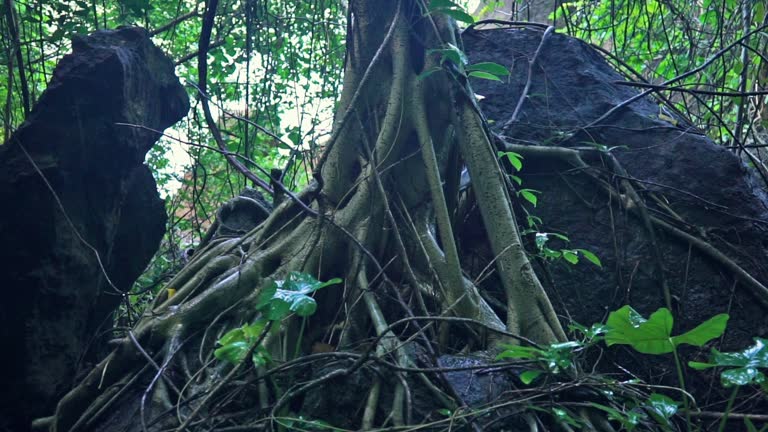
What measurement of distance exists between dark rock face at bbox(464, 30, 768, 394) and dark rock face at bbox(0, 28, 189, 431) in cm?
215

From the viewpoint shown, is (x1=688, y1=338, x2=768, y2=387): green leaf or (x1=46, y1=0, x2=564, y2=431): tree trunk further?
(x1=46, y1=0, x2=564, y2=431): tree trunk

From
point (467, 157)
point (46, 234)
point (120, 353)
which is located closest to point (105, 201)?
point (46, 234)

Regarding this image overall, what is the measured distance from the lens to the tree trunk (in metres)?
2.41

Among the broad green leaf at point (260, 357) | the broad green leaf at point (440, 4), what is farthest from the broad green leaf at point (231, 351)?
the broad green leaf at point (440, 4)

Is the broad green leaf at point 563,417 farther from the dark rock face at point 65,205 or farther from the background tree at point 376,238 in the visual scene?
the dark rock face at point 65,205

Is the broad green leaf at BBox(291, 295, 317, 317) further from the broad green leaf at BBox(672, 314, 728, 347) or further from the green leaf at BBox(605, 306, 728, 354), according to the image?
the broad green leaf at BBox(672, 314, 728, 347)

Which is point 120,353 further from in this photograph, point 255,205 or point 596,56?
point 596,56

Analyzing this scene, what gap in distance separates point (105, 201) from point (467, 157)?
1841 millimetres

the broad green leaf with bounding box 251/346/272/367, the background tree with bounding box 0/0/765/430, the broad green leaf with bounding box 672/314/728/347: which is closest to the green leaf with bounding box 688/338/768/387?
the broad green leaf with bounding box 672/314/728/347

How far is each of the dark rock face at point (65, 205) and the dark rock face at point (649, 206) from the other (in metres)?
2.15

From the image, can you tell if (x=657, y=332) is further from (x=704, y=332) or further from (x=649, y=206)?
(x=649, y=206)

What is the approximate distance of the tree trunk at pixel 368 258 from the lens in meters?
2.41

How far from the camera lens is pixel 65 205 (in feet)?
9.68

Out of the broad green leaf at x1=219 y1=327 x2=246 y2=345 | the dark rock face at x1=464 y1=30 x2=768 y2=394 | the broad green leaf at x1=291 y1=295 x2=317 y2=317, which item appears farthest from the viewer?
the dark rock face at x1=464 y1=30 x2=768 y2=394
